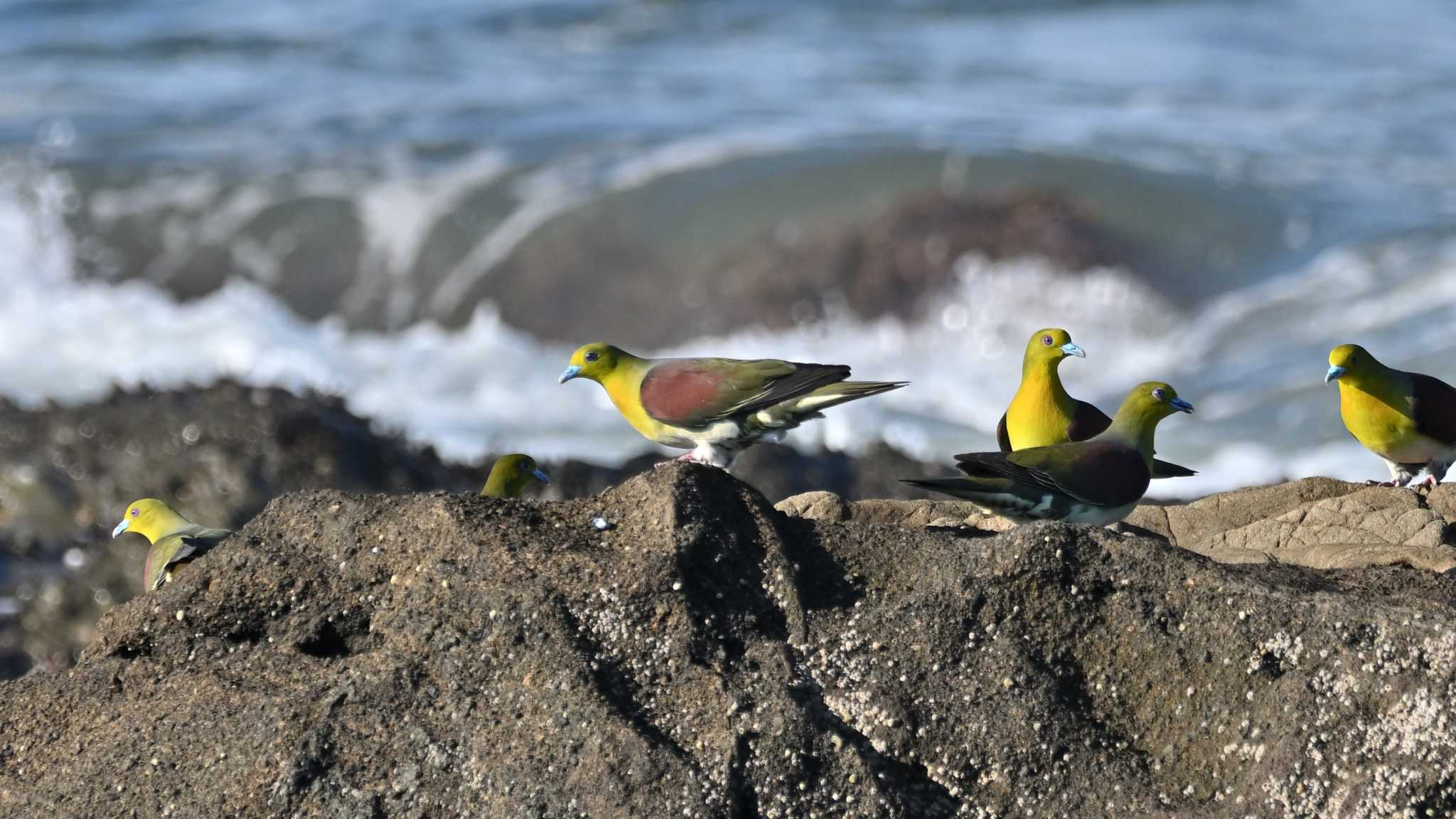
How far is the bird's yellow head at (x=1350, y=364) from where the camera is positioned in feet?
19.4

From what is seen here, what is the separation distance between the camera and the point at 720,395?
5422mm

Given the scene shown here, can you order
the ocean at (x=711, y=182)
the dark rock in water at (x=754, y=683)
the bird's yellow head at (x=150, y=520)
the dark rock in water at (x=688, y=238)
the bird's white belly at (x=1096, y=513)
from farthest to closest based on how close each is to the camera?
the dark rock in water at (x=688, y=238), the ocean at (x=711, y=182), the bird's yellow head at (x=150, y=520), the bird's white belly at (x=1096, y=513), the dark rock in water at (x=754, y=683)

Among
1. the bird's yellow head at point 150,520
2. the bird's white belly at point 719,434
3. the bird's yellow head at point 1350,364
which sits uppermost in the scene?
the bird's yellow head at point 1350,364

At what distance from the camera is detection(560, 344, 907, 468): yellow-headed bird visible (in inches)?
213

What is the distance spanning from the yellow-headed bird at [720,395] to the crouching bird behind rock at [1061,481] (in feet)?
1.65

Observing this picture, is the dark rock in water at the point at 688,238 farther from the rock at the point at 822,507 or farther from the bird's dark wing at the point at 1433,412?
Answer: the rock at the point at 822,507

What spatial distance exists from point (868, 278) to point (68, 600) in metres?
13.0

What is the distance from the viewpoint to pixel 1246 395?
16.8 meters

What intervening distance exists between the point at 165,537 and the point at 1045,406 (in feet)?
9.52

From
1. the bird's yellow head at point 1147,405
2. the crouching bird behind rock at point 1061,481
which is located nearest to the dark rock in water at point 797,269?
the bird's yellow head at point 1147,405

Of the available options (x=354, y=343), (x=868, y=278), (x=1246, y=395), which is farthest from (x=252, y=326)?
(x=1246, y=395)

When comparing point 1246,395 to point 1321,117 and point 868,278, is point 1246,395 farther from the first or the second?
point 1321,117

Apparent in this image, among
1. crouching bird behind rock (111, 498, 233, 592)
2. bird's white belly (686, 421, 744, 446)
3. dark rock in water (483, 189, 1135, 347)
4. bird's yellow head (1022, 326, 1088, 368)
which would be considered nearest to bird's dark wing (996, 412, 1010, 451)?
bird's yellow head (1022, 326, 1088, 368)

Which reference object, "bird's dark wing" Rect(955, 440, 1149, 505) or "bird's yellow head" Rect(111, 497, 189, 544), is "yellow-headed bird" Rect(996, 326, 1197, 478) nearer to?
"bird's dark wing" Rect(955, 440, 1149, 505)
